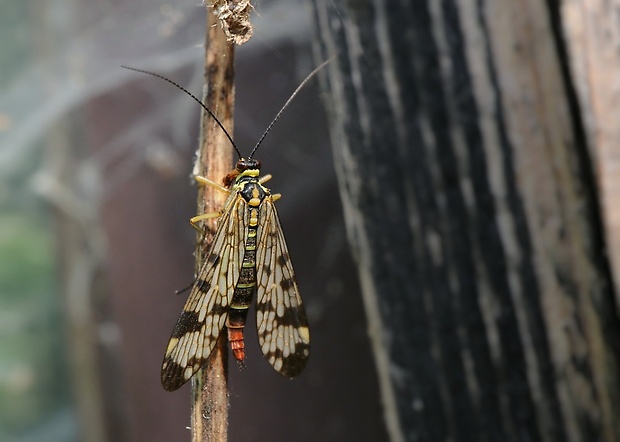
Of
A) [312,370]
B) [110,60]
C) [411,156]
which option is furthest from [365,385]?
[110,60]

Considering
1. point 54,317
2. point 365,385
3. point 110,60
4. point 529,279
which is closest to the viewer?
point 529,279

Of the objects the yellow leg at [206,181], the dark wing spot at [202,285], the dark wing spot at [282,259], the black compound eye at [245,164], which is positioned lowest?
the dark wing spot at [202,285]

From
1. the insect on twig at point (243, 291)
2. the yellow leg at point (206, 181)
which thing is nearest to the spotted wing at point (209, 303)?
the insect on twig at point (243, 291)

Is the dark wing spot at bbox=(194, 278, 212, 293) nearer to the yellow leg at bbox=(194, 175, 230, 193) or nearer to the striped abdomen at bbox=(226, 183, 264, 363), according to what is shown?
the striped abdomen at bbox=(226, 183, 264, 363)

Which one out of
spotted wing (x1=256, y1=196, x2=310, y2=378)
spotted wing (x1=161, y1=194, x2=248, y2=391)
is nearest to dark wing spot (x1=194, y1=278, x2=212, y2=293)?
spotted wing (x1=161, y1=194, x2=248, y2=391)

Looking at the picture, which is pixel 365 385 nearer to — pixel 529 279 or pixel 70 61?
pixel 529 279

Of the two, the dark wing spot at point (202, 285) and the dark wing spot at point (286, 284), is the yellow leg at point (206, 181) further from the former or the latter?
the dark wing spot at point (286, 284)

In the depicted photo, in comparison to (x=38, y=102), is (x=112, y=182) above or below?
below
